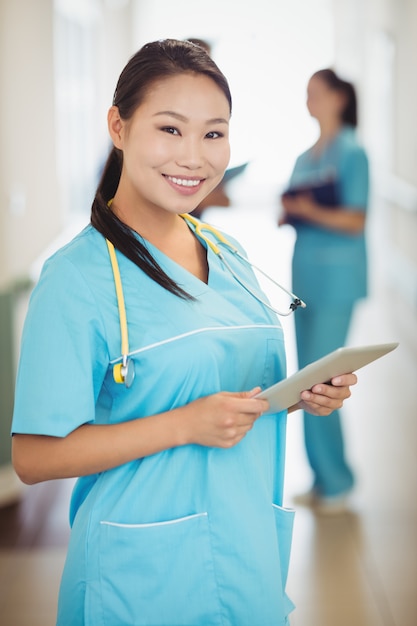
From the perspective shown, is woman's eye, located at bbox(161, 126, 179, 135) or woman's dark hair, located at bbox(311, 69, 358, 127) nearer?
woman's eye, located at bbox(161, 126, 179, 135)

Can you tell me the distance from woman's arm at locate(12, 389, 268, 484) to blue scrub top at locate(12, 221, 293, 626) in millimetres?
23

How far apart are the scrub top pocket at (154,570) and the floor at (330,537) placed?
3.44ft

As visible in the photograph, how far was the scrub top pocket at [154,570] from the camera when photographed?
99 cm

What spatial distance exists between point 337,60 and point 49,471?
1.93 meters

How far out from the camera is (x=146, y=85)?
101cm

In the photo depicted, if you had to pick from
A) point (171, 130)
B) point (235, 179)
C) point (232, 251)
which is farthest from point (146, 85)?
point (235, 179)

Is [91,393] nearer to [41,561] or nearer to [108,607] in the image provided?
[108,607]

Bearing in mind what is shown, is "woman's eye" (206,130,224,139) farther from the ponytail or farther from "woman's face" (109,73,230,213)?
the ponytail

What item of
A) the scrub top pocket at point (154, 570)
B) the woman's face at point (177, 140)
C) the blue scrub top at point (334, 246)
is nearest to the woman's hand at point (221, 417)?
the scrub top pocket at point (154, 570)

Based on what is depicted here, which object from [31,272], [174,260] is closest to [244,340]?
[174,260]

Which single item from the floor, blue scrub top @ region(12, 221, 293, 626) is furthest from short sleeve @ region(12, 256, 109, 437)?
the floor

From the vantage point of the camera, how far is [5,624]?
1992 millimetres

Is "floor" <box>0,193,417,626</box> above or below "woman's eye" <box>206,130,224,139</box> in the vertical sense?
below

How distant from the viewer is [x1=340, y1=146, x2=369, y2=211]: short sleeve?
2.48 metres
